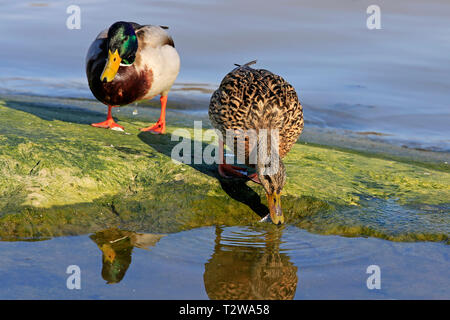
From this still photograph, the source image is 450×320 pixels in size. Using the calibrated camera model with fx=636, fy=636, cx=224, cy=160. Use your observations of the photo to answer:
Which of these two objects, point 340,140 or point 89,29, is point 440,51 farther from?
point 89,29

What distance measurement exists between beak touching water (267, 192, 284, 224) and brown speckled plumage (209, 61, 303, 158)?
0.63m

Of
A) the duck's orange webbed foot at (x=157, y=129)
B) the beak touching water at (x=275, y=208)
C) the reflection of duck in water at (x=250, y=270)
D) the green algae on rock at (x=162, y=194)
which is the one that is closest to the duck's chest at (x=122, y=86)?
the duck's orange webbed foot at (x=157, y=129)

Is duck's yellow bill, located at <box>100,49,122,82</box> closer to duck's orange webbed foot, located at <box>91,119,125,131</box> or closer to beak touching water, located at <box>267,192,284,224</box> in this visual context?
duck's orange webbed foot, located at <box>91,119,125,131</box>

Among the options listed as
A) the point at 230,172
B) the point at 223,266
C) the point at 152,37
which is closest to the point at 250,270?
the point at 223,266

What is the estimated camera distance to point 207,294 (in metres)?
3.07

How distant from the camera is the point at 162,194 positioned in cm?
423

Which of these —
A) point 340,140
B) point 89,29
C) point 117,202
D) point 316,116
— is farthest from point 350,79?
A: point 117,202

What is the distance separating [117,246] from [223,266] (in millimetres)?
623

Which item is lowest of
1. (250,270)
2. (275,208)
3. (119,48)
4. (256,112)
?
(250,270)

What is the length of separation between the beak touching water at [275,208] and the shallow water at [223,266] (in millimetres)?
87

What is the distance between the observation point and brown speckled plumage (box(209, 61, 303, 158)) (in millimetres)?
4562

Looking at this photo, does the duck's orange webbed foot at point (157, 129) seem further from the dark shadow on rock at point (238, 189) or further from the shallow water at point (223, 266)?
the shallow water at point (223, 266)

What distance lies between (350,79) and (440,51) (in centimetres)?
211

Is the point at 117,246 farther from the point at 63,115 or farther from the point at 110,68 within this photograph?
the point at 63,115
